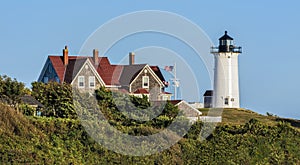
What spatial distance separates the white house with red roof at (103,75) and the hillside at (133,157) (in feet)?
62.5

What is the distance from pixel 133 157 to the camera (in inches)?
837

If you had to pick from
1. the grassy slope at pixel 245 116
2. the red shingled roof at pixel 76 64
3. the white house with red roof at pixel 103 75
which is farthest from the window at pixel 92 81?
the grassy slope at pixel 245 116

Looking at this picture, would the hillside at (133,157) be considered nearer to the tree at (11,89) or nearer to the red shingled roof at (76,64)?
the tree at (11,89)

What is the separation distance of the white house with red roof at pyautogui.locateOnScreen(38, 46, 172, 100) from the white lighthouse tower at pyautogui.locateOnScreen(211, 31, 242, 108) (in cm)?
544

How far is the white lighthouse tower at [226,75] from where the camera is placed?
53.4 m

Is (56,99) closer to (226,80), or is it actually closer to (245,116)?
(245,116)

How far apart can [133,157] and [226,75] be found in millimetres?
33220

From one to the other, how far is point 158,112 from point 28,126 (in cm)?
1059

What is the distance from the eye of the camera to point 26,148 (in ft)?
62.7

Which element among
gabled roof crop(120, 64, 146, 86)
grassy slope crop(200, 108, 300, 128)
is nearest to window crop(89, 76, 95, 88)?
gabled roof crop(120, 64, 146, 86)

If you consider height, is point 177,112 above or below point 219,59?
below

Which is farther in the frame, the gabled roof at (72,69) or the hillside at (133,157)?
the gabled roof at (72,69)

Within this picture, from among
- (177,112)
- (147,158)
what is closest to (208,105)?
(177,112)

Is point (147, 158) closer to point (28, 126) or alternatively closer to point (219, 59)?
point (28, 126)
